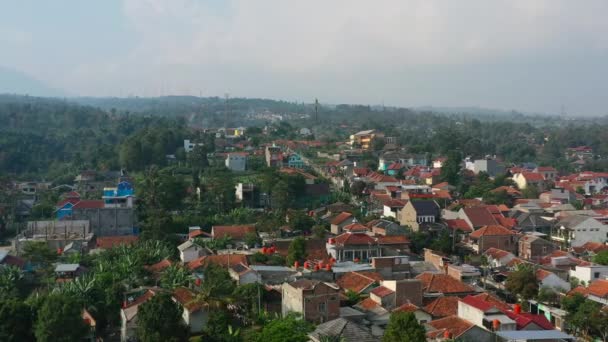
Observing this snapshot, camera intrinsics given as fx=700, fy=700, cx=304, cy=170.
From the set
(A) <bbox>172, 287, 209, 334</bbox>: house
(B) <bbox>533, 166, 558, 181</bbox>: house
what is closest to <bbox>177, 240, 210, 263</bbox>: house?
(A) <bbox>172, 287, 209, 334</bbox>: house

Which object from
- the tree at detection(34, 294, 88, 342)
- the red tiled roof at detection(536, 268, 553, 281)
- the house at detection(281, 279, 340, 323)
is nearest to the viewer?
the tree at detection(34, 294, 88, 342)

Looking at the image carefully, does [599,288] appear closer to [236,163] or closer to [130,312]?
[130,312]

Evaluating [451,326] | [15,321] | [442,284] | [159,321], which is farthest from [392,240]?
[15,321]

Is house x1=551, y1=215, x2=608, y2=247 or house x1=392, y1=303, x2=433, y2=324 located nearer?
house x1=392, y1=303, x2=433, y2=324

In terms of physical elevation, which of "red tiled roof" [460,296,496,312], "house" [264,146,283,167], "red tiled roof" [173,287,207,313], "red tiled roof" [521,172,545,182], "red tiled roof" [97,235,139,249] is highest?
"house" [264,146,283,167]

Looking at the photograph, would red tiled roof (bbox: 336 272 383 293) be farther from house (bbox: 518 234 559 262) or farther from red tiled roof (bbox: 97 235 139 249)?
red tiled roof (bbox: 97 235 139 249)

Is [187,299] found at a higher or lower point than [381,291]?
lower
